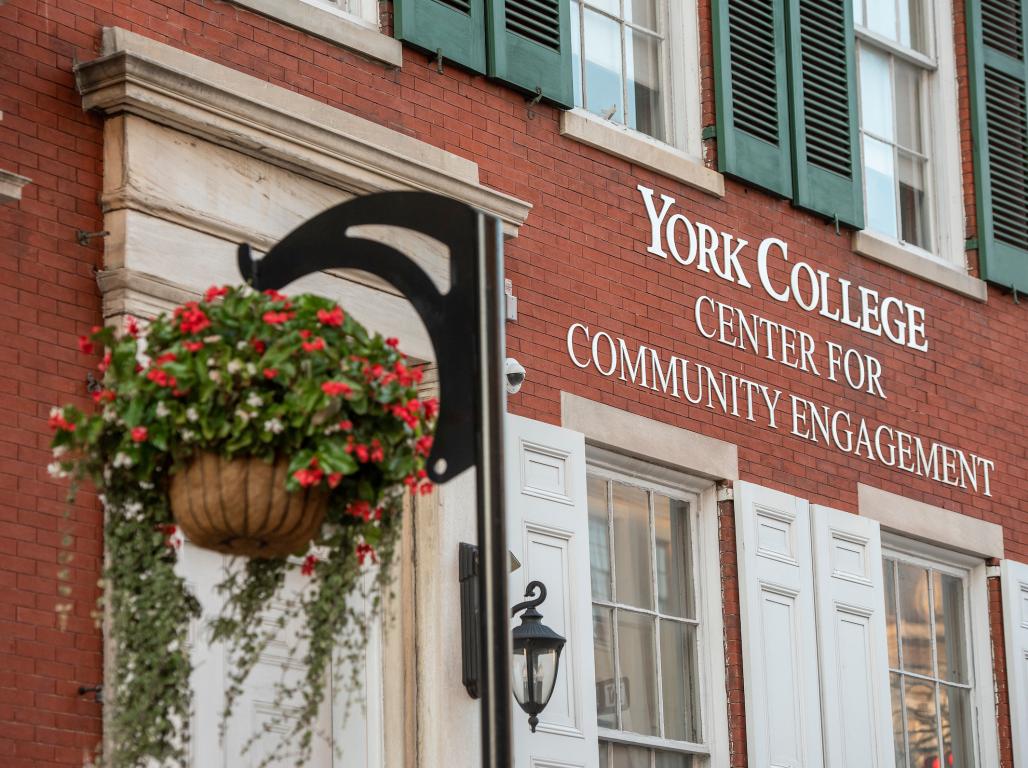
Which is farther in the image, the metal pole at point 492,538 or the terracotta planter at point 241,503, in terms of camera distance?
the terracotta planter at point 241,503

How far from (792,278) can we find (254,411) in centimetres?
621

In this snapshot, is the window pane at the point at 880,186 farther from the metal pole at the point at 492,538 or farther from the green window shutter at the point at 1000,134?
the metal pole at the point at 492,538

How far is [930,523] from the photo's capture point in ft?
40.0

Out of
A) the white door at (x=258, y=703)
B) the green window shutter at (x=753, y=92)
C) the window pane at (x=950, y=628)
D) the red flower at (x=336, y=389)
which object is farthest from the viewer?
the window pane at (x=950, y=628)

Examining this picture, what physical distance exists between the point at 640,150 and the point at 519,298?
1.26 meters

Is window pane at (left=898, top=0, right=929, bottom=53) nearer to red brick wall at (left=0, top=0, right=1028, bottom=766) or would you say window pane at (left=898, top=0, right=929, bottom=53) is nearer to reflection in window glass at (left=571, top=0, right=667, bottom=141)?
red brick wall at (left=0, top=0, right=1028, bottom=766)

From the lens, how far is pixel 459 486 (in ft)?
31.6

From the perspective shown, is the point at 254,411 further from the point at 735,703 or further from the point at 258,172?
the point at 735,703

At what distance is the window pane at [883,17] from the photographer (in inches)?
517

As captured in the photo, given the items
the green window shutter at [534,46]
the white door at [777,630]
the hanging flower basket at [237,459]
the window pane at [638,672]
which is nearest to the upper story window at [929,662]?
the white door at [777,630]

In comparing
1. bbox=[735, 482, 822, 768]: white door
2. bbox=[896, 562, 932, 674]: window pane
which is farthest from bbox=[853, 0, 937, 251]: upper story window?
bbox=[735, 482, 822, 768]: white door

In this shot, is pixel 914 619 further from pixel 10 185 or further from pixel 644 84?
pixel 10 185

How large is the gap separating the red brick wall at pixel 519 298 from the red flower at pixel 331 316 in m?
2.28

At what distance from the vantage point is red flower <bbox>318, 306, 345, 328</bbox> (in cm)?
610
